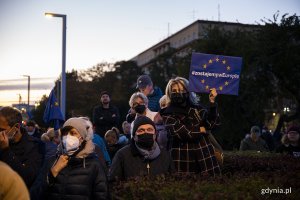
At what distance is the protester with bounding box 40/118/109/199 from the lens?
→ 527cm

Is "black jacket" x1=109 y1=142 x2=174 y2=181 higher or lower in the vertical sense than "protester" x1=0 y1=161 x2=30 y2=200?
lower

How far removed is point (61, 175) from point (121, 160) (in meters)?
0.87

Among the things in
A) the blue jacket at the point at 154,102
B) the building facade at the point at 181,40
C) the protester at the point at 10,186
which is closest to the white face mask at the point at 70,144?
the protester at the point at 10,186

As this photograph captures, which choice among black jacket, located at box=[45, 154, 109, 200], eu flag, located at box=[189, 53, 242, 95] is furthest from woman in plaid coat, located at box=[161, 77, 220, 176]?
black jacket, located at box=[45, 154, 109, 200]

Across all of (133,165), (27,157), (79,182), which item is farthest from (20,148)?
(133,165)

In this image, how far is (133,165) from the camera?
19.6ft

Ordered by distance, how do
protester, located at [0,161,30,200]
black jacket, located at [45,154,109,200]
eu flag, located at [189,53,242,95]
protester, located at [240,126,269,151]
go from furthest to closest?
protester, located at [240,126,269,151]
eu flag, located at [189,53,242,95]
black jacket, located at [45,154,109,200]
protester, located at [0,161,30,200]

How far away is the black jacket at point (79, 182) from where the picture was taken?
5.27 meters

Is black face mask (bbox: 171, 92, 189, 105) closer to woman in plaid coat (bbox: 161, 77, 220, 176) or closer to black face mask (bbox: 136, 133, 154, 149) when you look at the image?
woman in plaid coat (bbox: 161, 77, 220, 176)

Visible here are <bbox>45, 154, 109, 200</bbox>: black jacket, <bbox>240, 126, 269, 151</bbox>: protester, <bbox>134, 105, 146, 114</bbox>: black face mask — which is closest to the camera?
<bbox>45, 154, 109, 200</bbox>: black jacket

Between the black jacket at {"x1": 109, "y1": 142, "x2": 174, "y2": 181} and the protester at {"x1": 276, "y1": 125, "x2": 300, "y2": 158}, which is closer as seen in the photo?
the black jacket at {"x1": 109, "y1": 142, "x2": 174, "y2": 181}

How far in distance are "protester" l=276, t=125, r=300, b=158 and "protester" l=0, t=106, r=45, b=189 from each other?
6833 mm

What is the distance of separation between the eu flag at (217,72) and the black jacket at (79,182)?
10.5ft

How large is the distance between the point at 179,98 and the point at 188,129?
16.3 inches
